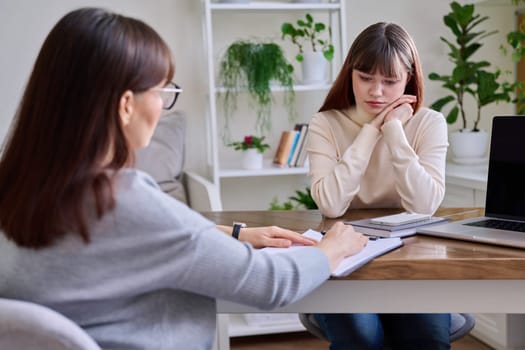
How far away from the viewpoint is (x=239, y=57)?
9.55ft

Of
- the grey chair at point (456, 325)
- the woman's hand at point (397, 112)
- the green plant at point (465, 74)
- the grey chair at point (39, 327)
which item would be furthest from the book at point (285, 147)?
the grey chair at point (39, 327)

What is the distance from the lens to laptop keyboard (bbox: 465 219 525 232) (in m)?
1.30

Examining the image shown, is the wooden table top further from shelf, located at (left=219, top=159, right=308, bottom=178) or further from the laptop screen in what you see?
shelf, located at (left=219, top=159, right=308, bottom=178)

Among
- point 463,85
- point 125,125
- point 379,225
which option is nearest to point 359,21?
point 463,85

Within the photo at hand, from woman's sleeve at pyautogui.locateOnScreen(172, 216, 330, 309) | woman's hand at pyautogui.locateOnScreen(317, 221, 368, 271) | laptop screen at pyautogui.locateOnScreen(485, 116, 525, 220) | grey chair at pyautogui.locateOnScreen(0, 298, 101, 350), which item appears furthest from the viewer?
laptop screen at pyautogui.locateOnScreen(485, 116, 525, 220)

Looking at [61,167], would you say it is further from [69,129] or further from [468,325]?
[468,325]

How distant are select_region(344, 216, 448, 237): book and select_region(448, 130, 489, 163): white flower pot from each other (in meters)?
1.70

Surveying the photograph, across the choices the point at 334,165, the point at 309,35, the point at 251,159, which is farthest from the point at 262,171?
the point at 334,165

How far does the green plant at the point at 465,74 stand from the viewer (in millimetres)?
2953

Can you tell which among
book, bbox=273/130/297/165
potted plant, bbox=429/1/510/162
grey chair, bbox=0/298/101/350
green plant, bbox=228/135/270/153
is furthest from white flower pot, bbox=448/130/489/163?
grey chair, bbox=0/298/101/350

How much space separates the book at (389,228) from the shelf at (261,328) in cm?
145

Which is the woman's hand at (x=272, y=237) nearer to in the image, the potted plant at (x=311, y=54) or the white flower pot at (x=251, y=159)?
the white flower pot at (x=251, y=159)

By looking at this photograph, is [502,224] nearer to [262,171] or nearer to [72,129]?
[72,129]

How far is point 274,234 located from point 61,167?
516 mm
